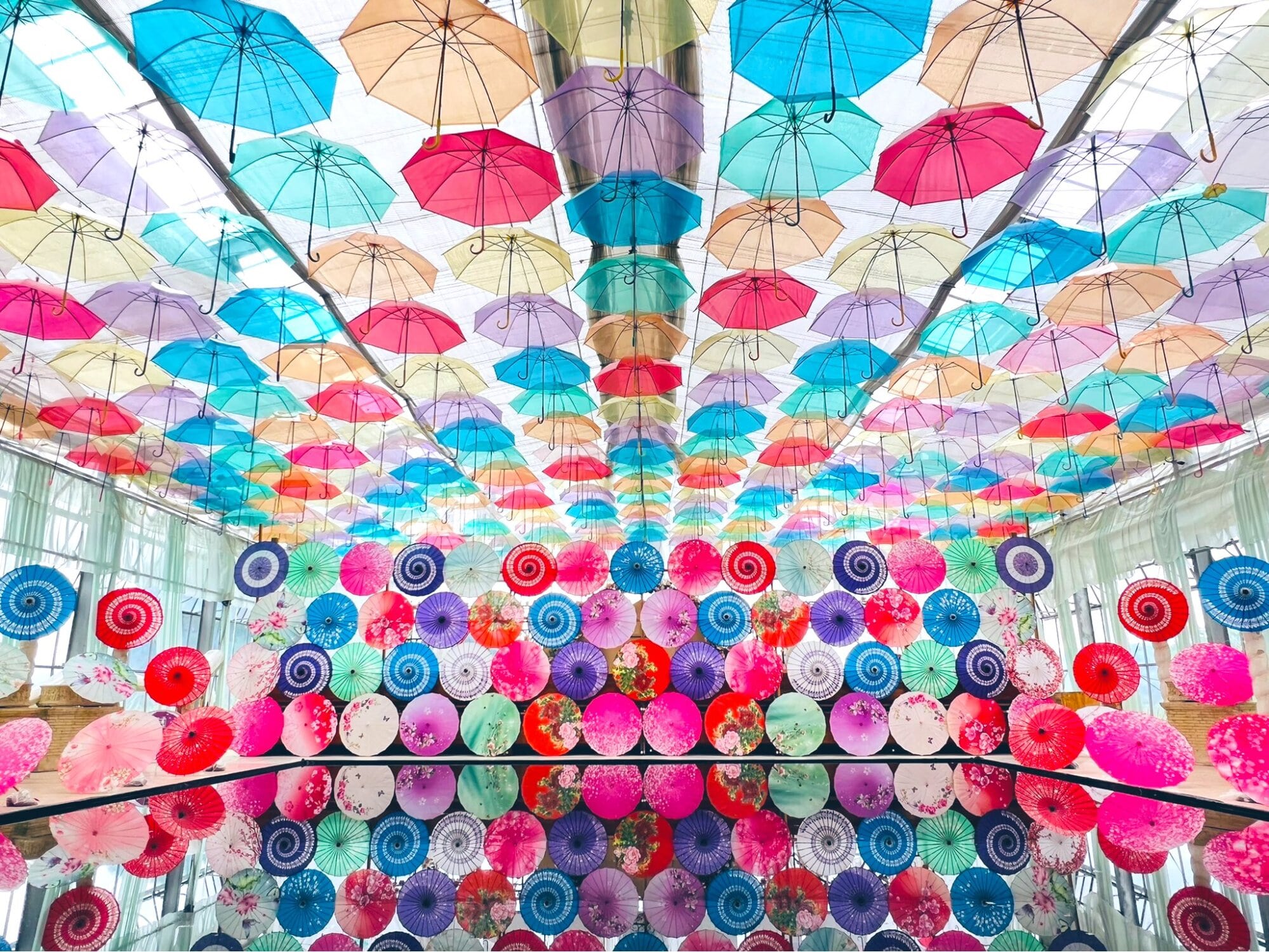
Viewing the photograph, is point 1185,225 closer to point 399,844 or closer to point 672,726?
point 672,726

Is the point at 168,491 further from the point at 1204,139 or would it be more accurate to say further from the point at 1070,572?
the point at 1070,572

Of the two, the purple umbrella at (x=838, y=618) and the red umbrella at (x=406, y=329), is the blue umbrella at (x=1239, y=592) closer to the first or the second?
the purple umbrella at (x=838, y=618)

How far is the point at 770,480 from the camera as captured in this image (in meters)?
13.3

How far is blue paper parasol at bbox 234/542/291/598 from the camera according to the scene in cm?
936

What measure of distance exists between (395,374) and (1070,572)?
13786mm

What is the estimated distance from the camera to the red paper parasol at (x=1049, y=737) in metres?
7.54

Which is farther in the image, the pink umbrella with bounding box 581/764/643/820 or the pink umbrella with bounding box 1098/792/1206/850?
the pink umbrella with bounding box 581/764/643/820

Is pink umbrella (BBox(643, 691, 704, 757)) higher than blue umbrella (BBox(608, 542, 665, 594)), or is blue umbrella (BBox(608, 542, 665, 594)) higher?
blue umbrella (BBox(608, 542, 665, 594))

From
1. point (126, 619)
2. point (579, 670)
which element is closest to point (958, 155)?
point (579, 670)

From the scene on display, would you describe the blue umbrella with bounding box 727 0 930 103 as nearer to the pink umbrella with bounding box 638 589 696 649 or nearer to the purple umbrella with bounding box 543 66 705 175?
the purple umbrella with bounding box 543 66 705 175

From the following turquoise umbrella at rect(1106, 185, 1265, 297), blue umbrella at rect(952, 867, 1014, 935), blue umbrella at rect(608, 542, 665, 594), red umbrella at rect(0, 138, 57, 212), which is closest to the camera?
blue umbrella at rect(952, 867, 1014, 935)

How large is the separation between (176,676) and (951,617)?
8063 millimetres

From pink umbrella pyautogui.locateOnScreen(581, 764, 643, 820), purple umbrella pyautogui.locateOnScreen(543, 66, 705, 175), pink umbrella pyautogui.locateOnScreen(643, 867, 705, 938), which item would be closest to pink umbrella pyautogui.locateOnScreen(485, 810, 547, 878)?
pink umbrella pyautogui.locateOnScreen(581, 764, 643, 820)

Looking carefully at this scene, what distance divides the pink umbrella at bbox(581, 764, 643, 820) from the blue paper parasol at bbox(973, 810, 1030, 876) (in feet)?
9.41
